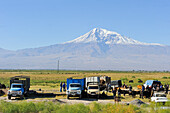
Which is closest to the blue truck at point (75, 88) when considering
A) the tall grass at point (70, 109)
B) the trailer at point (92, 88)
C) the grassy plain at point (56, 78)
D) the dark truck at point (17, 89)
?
the trailer at point (92, 88)

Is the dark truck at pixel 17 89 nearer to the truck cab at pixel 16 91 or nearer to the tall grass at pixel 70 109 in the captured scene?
the truck cab at pixel 16 91

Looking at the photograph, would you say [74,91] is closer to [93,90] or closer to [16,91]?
[93,90]

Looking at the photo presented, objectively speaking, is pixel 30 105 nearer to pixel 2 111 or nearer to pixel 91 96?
pixel 2 111

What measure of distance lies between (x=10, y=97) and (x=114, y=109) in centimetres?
1895

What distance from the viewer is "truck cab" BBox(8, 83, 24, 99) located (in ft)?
122

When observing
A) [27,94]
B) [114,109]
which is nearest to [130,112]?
[114,109]

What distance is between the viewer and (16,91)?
37.5 metres

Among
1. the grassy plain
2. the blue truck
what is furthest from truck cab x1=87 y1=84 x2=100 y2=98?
the grassy plain

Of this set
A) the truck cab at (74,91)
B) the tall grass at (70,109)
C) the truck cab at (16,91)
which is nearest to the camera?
the tall grass at (70,109)

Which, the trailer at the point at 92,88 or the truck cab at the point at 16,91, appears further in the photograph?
the trailer at the point at 92,88

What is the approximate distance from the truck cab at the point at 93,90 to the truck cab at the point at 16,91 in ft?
26.7

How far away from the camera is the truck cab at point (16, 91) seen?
3716 cm

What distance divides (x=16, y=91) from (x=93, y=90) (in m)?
9.35

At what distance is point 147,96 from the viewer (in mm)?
39625
